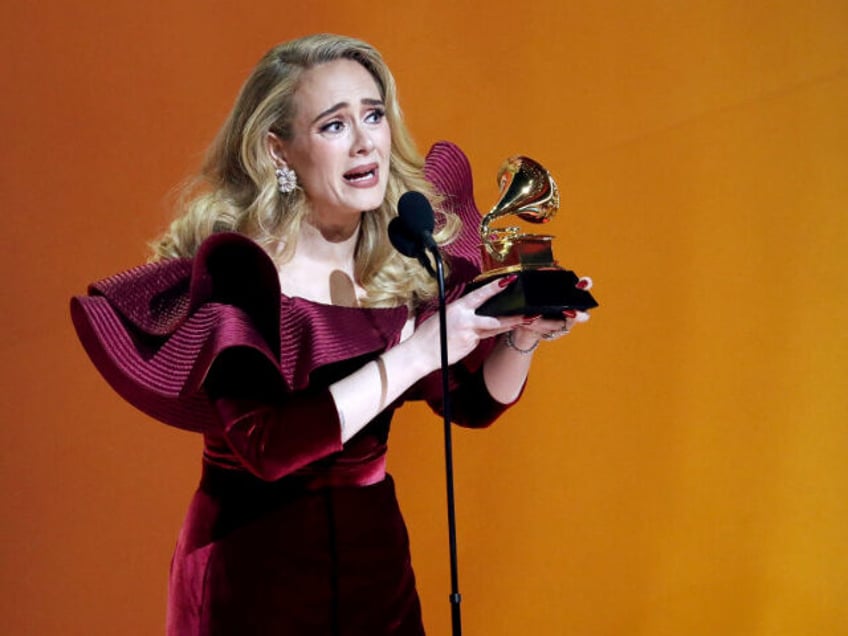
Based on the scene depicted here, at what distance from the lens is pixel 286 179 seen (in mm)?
1980

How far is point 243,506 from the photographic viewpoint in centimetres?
186

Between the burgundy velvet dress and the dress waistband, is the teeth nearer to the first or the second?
the burgundy velvet dress

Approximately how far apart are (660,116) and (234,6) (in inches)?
42.6

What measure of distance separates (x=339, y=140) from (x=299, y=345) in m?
0.39

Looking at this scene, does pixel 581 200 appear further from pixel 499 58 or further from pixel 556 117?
pixel 499 58

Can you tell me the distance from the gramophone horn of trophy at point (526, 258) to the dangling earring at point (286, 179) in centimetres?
38

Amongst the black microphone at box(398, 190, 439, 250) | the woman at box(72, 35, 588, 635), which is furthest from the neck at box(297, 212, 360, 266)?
the black microphone at box(398, 190, 439, 250)

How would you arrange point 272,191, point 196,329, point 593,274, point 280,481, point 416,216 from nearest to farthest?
1. point 416,216
2. point 196,329
3. point 280,481
4. point 272,191
5. point 593,274

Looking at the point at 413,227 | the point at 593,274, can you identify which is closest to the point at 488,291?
the point at 413,227

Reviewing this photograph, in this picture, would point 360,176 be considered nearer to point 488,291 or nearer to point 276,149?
point 276,149

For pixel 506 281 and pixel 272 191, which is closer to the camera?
pixel 506 281

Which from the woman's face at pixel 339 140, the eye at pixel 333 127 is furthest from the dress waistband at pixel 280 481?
the eye at pixel 333 127

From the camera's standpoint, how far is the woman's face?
1.92m

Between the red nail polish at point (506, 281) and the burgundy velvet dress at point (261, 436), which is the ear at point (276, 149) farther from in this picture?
the red nail polish at point (506, 281)
